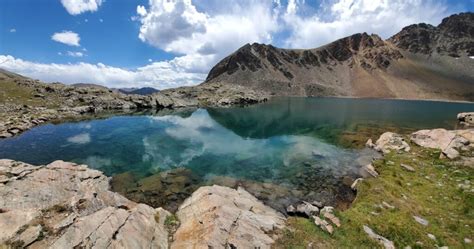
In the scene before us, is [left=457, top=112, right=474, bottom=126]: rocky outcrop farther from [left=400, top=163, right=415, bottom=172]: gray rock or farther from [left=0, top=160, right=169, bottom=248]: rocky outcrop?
[left=0, top=160, right=169, bottom=248]: rocky outcrop

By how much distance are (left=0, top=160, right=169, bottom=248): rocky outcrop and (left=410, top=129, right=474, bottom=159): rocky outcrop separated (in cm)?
4241

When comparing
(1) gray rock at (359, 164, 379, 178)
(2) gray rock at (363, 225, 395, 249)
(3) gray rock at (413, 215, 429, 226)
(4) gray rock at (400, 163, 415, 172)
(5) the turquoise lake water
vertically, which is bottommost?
(5) the turquoise lake water

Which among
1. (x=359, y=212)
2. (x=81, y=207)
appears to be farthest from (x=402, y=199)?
(x=81, y=207)

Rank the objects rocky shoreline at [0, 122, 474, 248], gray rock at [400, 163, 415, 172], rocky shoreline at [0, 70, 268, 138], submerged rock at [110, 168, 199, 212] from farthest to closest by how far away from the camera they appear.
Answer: rocky shoreline at [0, 70, 268, 138] → gray rock at [400, 163, 415, 172] → submerged rock at [110, 168, 199, 212] → rocky shoreline at [0, 122, 474, 248]

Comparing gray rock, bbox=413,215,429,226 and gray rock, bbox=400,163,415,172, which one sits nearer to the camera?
gray rock, bbox=413,215,429,226

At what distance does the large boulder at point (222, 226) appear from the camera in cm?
1708

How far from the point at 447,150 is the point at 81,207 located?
48.4 meters

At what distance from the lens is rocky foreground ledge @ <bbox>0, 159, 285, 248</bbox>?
16.1 m

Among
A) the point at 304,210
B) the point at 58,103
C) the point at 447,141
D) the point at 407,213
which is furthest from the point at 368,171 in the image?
the point at 58,103

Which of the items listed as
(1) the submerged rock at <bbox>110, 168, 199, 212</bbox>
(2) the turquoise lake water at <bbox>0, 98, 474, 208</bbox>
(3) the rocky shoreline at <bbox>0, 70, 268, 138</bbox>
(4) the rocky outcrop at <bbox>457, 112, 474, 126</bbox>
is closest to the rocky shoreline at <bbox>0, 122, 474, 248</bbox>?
(1) the submerged rock at <bbox>110, 168, 199, 212</bbox>

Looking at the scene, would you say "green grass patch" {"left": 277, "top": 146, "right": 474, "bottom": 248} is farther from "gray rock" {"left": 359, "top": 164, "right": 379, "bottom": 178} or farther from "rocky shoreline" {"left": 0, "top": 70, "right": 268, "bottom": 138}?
"rocky shoreline" {"left": 0, "top": 70, "right": 268, "bottom": 138}

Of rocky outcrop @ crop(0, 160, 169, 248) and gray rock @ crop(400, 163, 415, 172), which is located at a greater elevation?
rocky outcrop @ crop(0, 160, 169, 248)

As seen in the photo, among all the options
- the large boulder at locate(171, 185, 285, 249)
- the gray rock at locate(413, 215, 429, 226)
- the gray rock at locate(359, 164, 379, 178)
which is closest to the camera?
the large boulder at locate(171, 185, 285, 249)

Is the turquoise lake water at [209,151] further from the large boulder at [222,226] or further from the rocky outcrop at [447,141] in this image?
the large boulder at [222,226]
